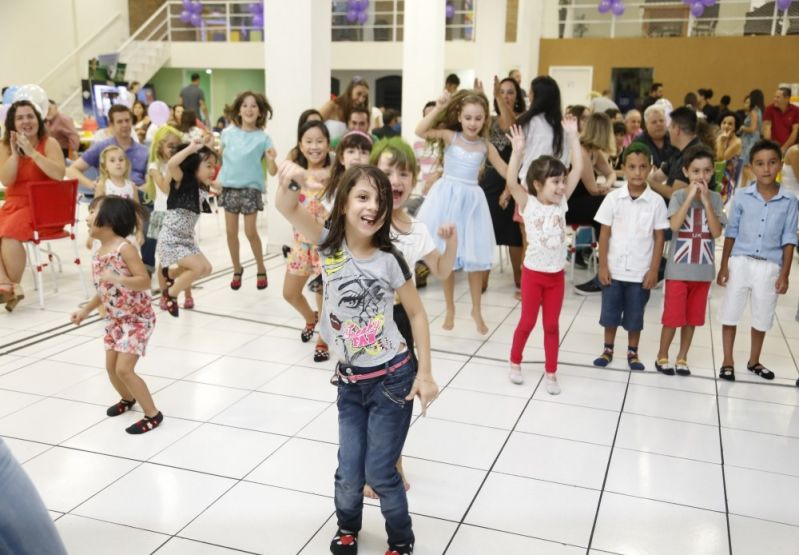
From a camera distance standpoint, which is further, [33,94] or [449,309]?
[33,94]

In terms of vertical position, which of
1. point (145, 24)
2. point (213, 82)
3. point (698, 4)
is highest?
point (698, 4)

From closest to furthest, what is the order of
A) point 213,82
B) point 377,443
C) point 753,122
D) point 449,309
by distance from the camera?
point 377,443, point 449,309, point 753,122, point 213,82

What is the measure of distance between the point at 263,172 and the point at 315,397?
2.41 meters

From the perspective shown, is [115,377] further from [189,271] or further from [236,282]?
[236,282]

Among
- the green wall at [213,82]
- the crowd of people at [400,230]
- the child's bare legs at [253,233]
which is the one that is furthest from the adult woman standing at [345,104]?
the green wall at [213,82]

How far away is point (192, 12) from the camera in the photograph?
1750 cm

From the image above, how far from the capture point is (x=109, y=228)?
3117mm

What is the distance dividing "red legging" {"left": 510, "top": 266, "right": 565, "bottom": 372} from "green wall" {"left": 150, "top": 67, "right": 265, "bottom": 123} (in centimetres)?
1664

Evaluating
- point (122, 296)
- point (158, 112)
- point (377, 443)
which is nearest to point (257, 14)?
point (158, 112)

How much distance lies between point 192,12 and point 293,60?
1240 cm

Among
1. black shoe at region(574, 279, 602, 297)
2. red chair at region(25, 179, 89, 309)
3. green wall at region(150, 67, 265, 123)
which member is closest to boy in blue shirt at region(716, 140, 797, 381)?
black shoe at region(574, 279, 602, 297)

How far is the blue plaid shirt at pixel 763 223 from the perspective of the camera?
3785mm

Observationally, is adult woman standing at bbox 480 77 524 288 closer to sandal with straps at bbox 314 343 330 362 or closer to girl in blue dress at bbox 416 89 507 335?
girl in blue dress at bbox 416 89 507 335

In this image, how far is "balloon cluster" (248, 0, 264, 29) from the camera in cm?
1703
